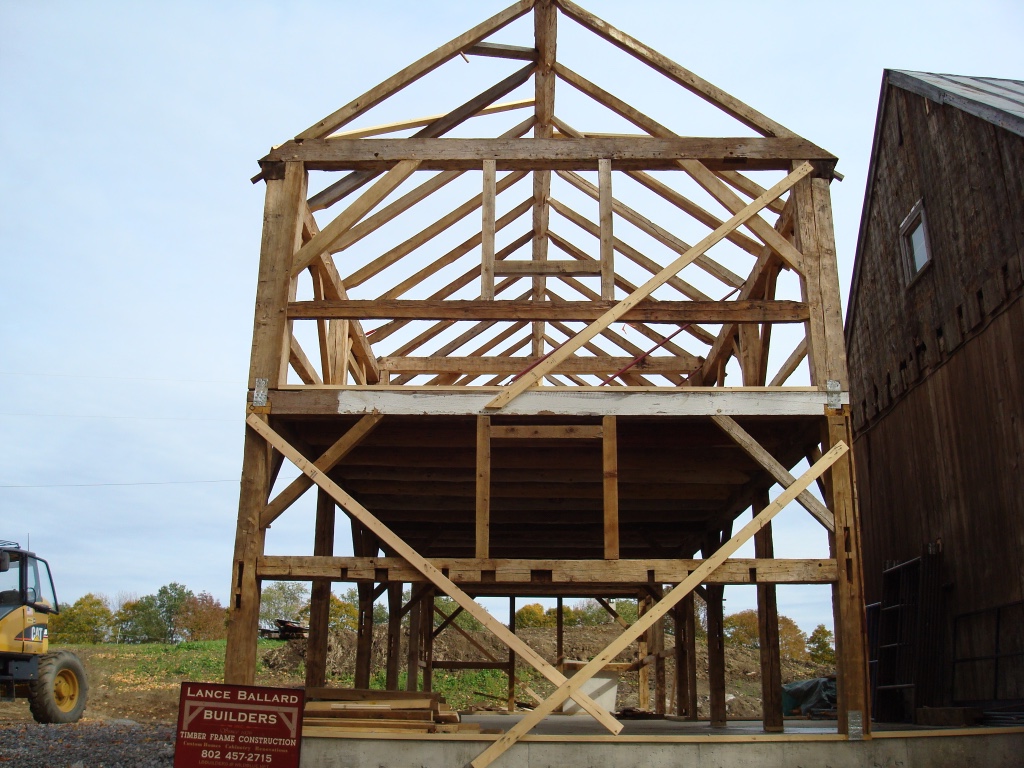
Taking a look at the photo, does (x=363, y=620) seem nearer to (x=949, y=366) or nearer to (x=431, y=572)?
(x=431, y=572)

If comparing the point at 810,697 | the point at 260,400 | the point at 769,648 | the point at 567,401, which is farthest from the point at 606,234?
the point at 810,697

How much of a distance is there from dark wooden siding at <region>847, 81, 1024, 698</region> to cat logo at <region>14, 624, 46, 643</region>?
13415 mm

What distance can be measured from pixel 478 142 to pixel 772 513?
4849 mm

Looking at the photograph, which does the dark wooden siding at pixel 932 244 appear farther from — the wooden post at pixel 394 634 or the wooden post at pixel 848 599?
the wooden post at pixel 394 634

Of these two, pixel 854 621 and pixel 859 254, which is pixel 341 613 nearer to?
pixel 859 254

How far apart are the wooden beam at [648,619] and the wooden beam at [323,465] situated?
9.45 feet

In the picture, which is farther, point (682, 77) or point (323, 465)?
point (682, 77)

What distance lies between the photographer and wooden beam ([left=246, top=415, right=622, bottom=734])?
7820mm

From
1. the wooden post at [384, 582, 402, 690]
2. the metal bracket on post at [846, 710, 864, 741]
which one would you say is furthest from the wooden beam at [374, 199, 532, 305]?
the metal bracket on post at [846, 710, 864, 741]

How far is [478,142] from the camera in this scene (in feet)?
32.5

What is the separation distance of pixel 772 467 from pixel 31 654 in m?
12.0

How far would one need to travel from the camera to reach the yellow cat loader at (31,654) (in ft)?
45.9

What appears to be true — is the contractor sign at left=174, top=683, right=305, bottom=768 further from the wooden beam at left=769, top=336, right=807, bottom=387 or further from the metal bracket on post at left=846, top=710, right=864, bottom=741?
the wooden beam at left=769, top=336, right=807, bottom=387

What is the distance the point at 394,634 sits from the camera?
48.7ft
